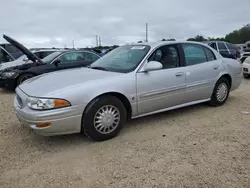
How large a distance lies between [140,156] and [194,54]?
105 inches

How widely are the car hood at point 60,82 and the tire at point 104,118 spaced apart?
1.11ft

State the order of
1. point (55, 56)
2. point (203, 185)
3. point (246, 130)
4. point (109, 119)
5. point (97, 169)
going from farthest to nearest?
1. point (55, 56)
2. point (246, 130)
3. point (109, 119)
4. point (97, 169)
5. point (203, 185)

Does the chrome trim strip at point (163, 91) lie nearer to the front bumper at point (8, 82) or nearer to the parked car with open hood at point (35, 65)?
the parked car with open hood at point (35, 65)

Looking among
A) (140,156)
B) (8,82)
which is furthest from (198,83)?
(8,82)

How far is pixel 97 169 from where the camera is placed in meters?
2.95

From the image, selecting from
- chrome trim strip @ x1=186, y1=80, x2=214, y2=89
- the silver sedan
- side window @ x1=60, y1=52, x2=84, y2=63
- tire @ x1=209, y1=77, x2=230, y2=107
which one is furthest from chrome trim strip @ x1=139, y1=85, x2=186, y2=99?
side window @ x1=60, y1=52, x2=84, y2=63

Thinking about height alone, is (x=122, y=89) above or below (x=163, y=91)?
above

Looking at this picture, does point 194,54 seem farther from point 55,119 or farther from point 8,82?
point 8,82

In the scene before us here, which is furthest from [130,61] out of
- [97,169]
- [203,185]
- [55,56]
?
[55,56]

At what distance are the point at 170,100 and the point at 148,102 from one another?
20.6 inches

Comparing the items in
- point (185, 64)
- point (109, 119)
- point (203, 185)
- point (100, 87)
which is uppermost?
point (185, 64)

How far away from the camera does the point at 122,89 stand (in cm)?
380

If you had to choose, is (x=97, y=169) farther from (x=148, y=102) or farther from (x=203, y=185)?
(x=148, y=102)

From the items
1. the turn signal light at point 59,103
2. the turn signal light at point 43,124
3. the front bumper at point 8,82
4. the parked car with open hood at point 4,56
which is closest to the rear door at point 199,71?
the turn signal light at point 59,103
